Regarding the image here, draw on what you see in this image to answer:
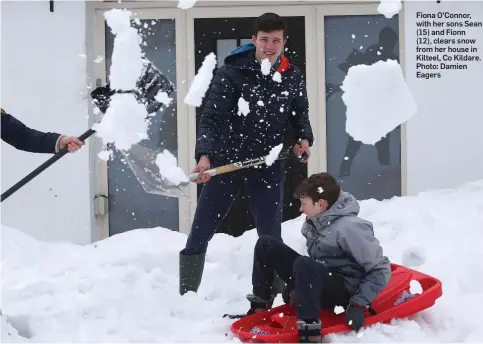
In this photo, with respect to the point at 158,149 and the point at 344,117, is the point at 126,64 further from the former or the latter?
the point at 344,117

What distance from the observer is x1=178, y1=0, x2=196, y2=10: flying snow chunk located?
17.3ft

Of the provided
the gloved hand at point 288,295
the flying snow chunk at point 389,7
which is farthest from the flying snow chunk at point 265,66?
the flying snow chunk at point 389,7

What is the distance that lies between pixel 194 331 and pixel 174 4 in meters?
3.13

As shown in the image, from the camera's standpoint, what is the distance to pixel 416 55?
17.0 ft

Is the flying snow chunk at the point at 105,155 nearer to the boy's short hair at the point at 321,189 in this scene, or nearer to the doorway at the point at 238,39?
the doorway at the point at 238,39

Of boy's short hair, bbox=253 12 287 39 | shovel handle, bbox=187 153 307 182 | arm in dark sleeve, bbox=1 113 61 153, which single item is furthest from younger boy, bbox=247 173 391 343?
arm in dark sleeve, bbox=1 113 61 153

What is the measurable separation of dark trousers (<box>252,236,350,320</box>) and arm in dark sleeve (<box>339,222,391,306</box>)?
95 mm

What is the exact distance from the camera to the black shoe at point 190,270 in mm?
3438

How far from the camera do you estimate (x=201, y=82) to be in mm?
5297

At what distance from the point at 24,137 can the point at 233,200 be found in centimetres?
104

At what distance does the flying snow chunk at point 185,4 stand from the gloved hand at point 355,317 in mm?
3142

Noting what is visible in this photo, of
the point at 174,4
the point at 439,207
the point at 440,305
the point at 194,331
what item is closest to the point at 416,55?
the point at 439,207

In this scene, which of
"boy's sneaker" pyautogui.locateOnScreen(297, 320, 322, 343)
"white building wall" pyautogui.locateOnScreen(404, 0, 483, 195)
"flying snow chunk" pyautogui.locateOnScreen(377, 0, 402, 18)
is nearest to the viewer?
"boy's sneaker" pyautogui.locateOnScreen(297, 320, 322, 343)

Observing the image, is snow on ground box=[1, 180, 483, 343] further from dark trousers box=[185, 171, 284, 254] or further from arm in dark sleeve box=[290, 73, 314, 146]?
arm in dark sleeve box=[290, 73, 314, 146]
